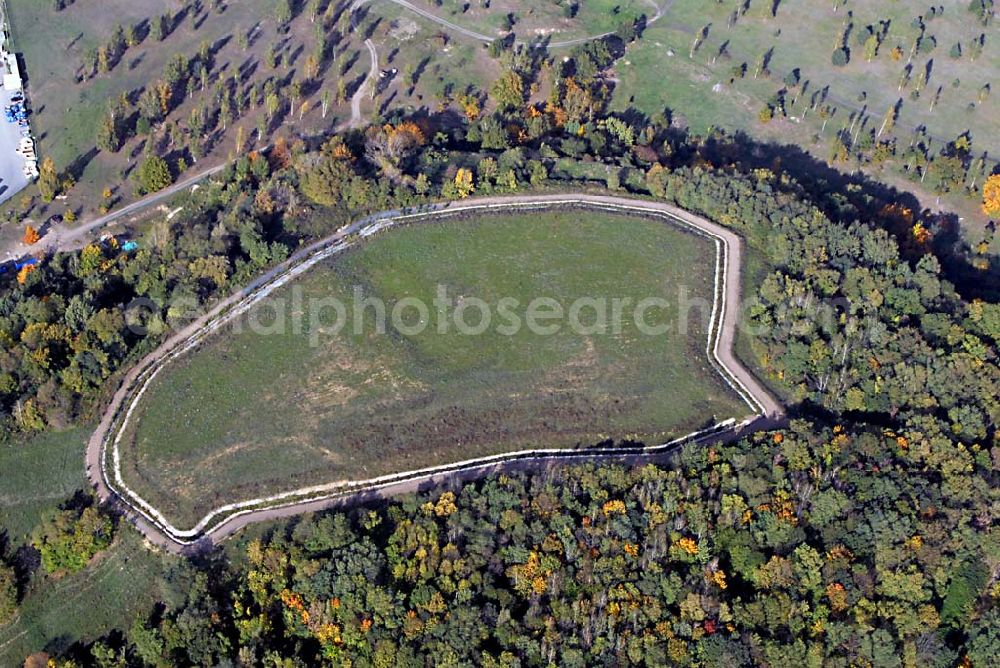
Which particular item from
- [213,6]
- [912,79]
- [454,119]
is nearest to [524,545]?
[454,119]

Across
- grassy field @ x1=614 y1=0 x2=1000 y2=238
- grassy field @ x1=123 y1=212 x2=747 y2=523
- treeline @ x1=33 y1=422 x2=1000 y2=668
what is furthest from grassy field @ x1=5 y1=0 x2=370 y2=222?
treeline @ x1=33 y1=422 x2=1000 y2=668

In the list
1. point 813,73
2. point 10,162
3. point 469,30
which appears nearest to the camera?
point 10,162

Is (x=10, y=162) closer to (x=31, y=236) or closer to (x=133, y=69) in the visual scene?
(x=31, y=236)

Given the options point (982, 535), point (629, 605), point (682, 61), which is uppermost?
point (682, 61)

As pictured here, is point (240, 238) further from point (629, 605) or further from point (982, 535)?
point (982, 535)

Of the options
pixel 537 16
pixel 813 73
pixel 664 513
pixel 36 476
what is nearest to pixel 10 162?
pixel 36 476

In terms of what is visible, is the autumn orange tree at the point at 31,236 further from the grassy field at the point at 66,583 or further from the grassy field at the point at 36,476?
the grassy field at the point at 66,583
